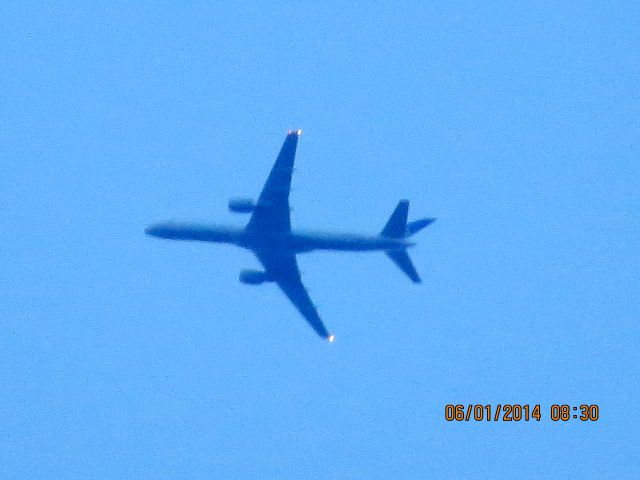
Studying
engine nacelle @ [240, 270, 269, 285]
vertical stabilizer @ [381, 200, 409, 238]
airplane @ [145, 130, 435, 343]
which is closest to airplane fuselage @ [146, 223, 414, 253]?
airplane @ [145, 130, 435, 343]

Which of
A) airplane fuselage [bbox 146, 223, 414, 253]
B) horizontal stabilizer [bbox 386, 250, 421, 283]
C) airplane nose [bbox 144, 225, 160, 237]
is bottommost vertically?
horizontal stabilizer [bbox 386, 250, 421, 283]

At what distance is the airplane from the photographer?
73750mm

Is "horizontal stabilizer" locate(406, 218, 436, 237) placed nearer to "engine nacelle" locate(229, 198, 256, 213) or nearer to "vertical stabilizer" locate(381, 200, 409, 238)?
"vertical stabilizer" locate(381, 200, 409, 238)

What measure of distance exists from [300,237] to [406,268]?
24.0ft

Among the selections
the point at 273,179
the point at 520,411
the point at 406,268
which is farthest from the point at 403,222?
the point at 520,411

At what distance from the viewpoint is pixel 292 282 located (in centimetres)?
8012

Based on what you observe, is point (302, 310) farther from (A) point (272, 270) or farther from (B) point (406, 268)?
(B) point (406, 268)

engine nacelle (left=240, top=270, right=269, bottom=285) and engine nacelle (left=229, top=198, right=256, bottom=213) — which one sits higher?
engine nacelle (left=229, top=198, right=256, bottom=213)

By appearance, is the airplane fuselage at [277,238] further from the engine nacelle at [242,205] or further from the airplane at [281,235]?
the engine nacelle at [242,205]

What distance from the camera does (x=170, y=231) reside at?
256 ft

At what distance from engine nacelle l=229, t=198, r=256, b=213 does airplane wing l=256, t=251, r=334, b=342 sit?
4.21 m

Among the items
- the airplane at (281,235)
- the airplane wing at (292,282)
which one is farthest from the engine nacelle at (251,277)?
the airplane wing at (292,282)

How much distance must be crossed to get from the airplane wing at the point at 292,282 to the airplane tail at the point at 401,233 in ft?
25.7

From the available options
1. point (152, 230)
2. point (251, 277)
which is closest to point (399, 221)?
point (251, 277)
